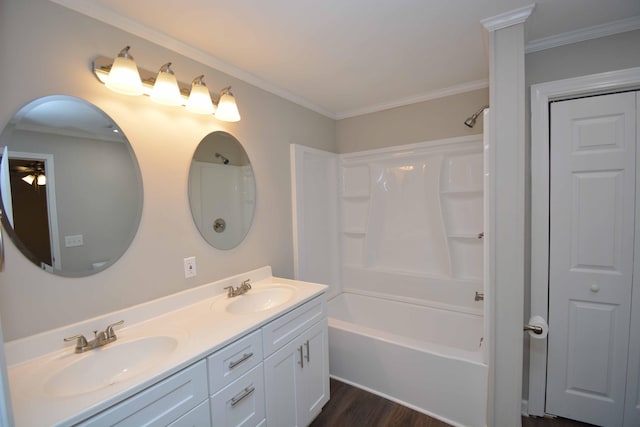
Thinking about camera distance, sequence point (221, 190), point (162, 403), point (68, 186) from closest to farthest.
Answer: point (162, 403), point (68, 186), point (221, 190)

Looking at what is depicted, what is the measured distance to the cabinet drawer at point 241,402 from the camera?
3.70ft

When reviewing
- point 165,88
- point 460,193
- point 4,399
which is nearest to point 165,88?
point 165,88

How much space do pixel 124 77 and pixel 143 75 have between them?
0.20 metres

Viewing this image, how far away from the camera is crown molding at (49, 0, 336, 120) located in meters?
1.19

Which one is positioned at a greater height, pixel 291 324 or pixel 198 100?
pixel 198 100

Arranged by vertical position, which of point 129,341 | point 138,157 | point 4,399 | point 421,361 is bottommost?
point 421,361

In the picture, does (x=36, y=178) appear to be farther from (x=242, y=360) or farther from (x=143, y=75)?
(x=242, y=360)

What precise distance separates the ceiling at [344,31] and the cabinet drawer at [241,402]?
5.81ft

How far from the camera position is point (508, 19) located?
4.55 ft

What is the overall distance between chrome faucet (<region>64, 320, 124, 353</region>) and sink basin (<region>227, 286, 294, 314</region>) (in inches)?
24.7

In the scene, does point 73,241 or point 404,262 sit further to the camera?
point 404,262

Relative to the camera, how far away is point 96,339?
1.13m

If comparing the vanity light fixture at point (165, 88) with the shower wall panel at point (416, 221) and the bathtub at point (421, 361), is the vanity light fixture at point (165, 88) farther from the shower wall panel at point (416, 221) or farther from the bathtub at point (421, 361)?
the bathtub at point (421, 361)

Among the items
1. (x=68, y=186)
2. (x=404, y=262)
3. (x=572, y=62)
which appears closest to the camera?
(x=68, y=186)
